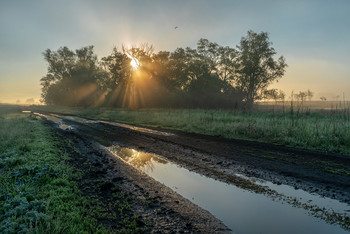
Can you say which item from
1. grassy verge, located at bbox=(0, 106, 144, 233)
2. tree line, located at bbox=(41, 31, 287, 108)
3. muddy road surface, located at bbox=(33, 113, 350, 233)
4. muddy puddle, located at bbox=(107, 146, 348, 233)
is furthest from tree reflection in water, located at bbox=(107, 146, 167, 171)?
tree line, located at bbox=(41, 31, 287, 108)

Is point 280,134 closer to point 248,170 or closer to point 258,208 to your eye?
point 248,170

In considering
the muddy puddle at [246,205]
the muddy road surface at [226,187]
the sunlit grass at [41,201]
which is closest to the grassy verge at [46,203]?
the sunlit grass at [41,201]

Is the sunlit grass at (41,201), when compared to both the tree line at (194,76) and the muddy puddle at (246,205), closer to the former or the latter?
the muddy puddle at (246,205)

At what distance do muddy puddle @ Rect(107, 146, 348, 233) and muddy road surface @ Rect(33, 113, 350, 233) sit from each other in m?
0.02

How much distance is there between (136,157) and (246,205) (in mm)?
4809

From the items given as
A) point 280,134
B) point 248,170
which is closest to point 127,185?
point 248,170

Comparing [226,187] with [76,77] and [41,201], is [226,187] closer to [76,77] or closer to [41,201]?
[41,201]

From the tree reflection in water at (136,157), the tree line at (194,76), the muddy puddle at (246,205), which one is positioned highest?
the tree line at (194,76)

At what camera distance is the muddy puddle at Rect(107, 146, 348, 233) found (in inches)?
130

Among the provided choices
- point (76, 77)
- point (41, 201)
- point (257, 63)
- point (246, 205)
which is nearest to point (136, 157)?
point (41, 201)

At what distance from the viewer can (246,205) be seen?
4.02 metres

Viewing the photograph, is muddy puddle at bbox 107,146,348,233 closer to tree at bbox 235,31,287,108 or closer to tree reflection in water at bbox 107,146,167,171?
tree reflection in water at bbox 107,146,167,171

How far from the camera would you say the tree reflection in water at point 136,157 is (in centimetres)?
672

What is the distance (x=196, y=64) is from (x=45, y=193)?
1634 inches
